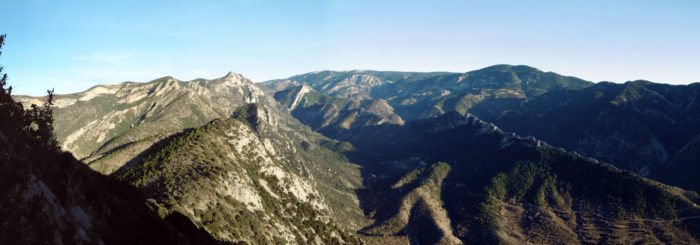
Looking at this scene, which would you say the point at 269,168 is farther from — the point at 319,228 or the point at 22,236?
the point at 22,236

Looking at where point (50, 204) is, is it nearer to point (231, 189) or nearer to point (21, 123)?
point (21, 123)

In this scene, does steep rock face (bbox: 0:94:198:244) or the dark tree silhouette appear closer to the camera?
steep rock face (bbox: 0:94:198:244)

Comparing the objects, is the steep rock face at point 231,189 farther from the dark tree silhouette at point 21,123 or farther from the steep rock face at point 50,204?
the dark tree silhouette at point 21,123

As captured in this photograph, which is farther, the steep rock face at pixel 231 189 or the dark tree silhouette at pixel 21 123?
the steep rock face at pixel 231 189

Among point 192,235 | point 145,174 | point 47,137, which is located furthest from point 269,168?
point 47,137

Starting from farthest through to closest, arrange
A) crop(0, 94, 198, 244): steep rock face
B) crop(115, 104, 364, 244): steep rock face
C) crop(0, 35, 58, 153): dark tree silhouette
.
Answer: crop(115, 104, 364, 244): steep rock face, crop(0, 35, 58, 153): dark tree silhouette, crop(0, 94, 198, 244): steep rock face

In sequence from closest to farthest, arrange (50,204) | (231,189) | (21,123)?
(50,204) < (21,123) < (231,189)

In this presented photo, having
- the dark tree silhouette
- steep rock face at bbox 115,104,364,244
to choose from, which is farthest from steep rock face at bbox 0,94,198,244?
steep rock face at bbox 115,104,364,244

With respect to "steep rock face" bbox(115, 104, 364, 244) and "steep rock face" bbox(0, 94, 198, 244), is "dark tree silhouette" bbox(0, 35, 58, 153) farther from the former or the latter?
"steep rock face" bbox(115, 104, 364, 244)

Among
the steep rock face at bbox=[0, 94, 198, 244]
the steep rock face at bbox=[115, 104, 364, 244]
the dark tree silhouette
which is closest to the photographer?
the steep rock face at bbox=[0, 94, 198, 244]

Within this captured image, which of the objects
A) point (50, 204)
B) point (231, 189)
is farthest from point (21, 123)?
point (231, 189)

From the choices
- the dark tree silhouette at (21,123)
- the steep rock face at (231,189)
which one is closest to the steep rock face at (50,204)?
the dark tree silhouette at (21,123)
